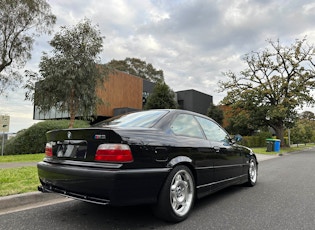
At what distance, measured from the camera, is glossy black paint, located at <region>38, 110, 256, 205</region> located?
9.43 ft

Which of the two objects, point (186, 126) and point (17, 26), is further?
point (17, 26)

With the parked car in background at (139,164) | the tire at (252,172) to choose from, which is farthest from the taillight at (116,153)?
the tire at (252,172)

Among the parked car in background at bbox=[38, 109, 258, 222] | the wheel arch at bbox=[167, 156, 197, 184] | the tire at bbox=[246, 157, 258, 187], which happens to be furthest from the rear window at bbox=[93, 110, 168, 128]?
the tire at bbox=[246, 157, 258, 187]

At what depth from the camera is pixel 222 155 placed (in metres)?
4.52

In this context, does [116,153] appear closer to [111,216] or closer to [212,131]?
[111,216]

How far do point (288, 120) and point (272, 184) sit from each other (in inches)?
945

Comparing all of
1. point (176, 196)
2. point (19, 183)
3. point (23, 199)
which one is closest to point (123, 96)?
point (19, 183)

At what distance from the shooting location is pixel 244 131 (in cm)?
3569

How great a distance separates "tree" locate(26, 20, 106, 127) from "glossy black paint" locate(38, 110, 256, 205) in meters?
9.54

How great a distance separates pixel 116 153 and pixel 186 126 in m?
1.48

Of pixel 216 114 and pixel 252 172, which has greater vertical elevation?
pixel 216 114

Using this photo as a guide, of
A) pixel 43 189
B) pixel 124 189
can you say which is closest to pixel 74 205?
pixel 43 189

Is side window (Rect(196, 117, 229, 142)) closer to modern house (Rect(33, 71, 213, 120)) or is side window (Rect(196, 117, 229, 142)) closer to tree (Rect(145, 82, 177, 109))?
tree (Rect(145, 82, 177, 109))

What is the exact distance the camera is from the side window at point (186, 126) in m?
3.84
